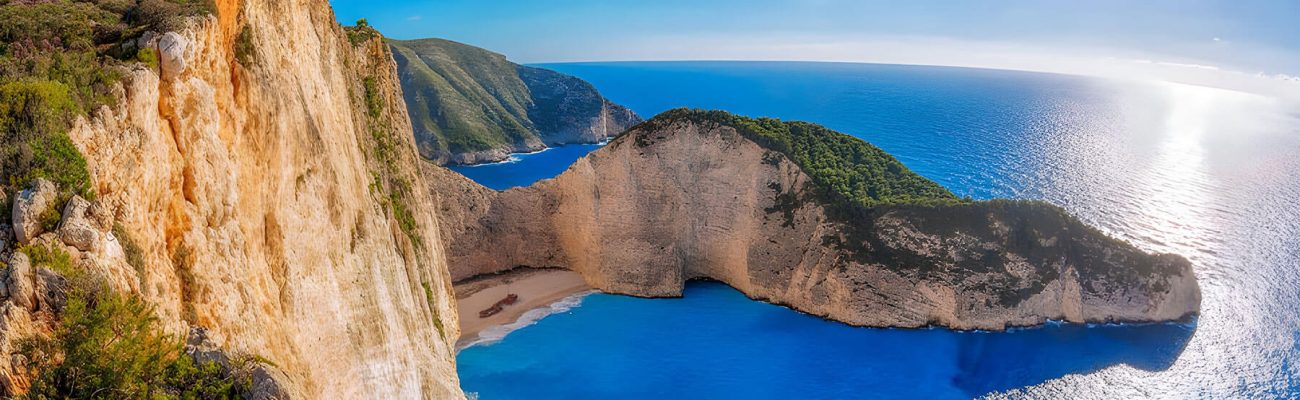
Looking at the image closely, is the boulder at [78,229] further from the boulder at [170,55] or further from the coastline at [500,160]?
the coastline at [500,160]

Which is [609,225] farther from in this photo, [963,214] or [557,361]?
[963,214]

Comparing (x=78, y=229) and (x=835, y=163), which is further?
(x=835, y=163)

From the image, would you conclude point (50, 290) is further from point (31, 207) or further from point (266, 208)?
point (266, 208)

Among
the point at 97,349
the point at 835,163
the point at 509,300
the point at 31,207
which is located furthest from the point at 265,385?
the point at 835,163

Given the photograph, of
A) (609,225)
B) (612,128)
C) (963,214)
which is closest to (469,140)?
(612,128)

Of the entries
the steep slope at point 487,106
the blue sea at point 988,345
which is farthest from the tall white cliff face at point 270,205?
the steep slope at point 487,106

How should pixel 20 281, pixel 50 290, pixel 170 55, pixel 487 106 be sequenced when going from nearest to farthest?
1. pixel 20 281
2. pixel 50 290
3. pixel 170 55
4. pixel 487 106

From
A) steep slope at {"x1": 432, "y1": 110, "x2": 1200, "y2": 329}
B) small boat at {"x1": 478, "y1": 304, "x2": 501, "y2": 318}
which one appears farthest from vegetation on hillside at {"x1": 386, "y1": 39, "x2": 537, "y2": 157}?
small boat at {"x1": 478, "y1": 304, "x2": 501, "y2": 318}
